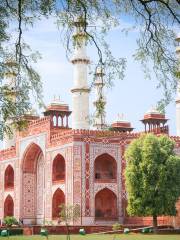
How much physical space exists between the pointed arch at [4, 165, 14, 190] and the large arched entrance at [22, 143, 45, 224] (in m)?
2.24

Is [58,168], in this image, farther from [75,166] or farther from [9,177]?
[9,177]

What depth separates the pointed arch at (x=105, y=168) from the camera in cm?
3474

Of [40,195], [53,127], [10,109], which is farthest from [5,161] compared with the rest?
[10,109]

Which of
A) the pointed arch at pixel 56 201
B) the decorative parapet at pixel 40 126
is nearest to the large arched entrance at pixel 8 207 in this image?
the decorative parapet at pixel 40 126

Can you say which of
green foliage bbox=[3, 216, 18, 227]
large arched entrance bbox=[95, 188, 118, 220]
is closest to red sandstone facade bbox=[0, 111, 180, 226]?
large arched entrance bbox=[95, 188, 118, 220]

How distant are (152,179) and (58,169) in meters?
9.11

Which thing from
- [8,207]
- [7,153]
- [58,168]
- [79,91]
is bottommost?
[8,207]

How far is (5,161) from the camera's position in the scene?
137ft

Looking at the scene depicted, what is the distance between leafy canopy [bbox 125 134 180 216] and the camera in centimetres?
2864

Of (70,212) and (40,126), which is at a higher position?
(40,126)

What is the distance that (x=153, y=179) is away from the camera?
2908cm

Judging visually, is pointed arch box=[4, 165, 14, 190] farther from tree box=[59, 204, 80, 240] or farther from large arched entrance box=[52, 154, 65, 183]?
tree box=[59, 204, 80, 240]

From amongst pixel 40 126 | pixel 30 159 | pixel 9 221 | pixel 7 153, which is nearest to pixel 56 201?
pixel 9 221

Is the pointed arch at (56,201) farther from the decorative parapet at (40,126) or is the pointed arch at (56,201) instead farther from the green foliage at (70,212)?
the decorative parapet at (40,126)
